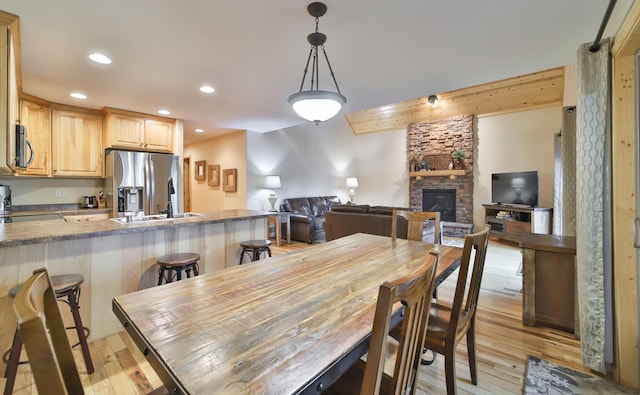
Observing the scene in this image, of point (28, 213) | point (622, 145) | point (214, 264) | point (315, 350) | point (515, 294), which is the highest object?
point (622, 145)

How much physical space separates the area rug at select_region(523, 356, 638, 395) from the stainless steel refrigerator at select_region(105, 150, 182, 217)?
399cm

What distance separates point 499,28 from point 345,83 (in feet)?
4.69

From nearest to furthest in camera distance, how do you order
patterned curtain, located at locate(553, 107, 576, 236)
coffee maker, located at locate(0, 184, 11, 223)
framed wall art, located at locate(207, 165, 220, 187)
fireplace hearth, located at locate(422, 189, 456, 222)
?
patterned curtain, located at locate(553, 107, 576, 236) → coffee maker, located at locate(0, 184, 11, 223) → framed wall art, located at locate(207, 165, 220, 187) → fireplace hearth, located at locate(422, 189, 456, 222)

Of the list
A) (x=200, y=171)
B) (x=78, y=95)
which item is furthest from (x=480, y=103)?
(x=78, y=95)

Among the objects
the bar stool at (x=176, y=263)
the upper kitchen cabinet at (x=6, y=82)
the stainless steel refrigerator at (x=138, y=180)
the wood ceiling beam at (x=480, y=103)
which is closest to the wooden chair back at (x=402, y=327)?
the bar stool at (x=176, y=263)

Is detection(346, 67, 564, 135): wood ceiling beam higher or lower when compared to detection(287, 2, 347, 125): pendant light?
higher

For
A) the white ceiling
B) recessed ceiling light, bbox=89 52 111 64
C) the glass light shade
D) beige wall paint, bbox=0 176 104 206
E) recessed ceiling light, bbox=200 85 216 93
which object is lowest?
beige wall paint, bbox=0 176 104 206

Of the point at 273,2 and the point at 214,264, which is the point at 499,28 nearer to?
the point at 273,2

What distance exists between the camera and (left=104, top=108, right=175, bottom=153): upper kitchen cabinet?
3.92 meters

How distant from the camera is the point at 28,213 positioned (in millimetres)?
3463

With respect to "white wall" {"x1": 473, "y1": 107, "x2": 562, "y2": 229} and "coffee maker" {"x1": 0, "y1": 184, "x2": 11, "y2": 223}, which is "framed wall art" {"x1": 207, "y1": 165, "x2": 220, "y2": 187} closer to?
"coffee maker" {"x1": 0, "y1": 184, "x2": 11, "y2": 223}

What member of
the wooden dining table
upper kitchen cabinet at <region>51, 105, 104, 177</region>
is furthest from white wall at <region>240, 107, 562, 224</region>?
the wooden dining table

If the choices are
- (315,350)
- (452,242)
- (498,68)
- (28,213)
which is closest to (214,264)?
(315,350)

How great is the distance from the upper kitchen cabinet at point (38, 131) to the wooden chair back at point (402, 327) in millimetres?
4503
